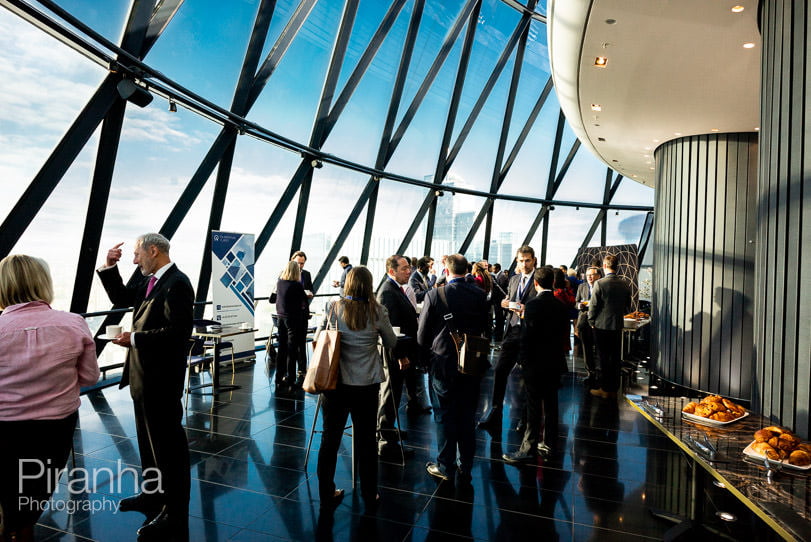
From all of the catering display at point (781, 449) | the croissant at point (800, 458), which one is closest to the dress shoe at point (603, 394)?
the catering display at point (781, 449)

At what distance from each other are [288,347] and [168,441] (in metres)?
3.64

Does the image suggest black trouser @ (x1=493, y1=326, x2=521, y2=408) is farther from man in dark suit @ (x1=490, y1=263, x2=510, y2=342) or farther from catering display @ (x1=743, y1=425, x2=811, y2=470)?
man in dark suit @ (x1=490, y1=263, x2=510, y2=342)

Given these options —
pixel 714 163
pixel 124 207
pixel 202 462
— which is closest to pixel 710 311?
pixel 714 163

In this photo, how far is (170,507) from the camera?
2.75 metres

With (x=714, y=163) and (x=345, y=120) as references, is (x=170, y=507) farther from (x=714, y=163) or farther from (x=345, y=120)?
(x=345, y=120)

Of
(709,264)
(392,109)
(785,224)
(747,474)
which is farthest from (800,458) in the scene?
(392,109)

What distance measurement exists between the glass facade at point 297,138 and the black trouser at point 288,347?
→ 181 centimetres

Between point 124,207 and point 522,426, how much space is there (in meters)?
5.01

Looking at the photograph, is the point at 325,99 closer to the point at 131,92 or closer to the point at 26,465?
the point at 131,92

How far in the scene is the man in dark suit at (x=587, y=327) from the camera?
7012 mm

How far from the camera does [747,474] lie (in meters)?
2.03

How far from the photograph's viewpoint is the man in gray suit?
6.21 metres

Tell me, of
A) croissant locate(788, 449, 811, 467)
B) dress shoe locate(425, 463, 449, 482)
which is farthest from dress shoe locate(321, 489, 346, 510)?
croissant locate(788, 449, 811, 467)

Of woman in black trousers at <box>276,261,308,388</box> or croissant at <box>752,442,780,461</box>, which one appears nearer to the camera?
croissant at <box>752,442,780,461</box>
